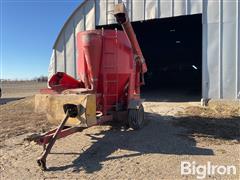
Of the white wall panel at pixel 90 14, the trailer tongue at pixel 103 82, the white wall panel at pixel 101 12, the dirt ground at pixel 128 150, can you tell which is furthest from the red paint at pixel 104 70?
the white wall panel at pixel 90 14

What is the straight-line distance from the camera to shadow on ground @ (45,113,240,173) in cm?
631

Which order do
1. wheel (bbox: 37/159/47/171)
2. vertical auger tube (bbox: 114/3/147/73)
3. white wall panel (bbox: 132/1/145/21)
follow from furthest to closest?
white wall panel (bbox: 132/1/145/21) < vertical auger tube (bbox: 114/3/147/73) < wheel (bbox: 37/159/47/171)

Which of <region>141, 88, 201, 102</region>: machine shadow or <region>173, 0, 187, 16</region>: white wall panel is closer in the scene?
<region>173, 0, 187, 16</region>: white wall panel

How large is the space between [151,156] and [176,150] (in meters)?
0.70

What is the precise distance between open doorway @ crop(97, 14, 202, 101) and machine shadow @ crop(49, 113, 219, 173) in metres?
12.7

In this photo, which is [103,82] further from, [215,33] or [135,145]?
[215,33]

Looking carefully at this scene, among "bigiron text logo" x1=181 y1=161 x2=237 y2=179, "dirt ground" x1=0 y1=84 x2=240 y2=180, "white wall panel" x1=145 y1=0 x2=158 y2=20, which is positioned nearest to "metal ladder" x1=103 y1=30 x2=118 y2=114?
"dirt ground" x1=0 y1=84 x2=240 y2=180

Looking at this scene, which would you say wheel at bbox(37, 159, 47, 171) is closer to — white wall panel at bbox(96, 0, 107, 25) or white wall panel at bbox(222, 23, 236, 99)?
white wall panel at bbox(222, 23, 236, 99)

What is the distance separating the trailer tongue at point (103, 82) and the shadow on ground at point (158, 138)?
1.70 feet

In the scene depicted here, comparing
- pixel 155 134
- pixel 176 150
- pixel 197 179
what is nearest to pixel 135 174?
pixel 197 179

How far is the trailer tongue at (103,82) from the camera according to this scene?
22.1 feet

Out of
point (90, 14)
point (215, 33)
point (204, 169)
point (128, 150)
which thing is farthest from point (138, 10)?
→ point (204, 169)

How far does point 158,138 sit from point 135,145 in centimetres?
88

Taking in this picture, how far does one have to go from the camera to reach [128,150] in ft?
22.2
